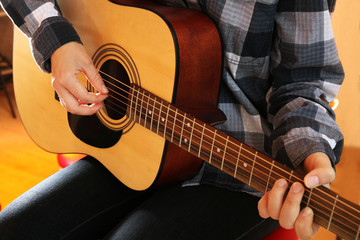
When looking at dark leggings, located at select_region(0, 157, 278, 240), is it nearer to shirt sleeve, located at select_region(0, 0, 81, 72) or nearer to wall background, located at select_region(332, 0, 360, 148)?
shirt sleeve, located at select_region(0, 0, 81, 72)

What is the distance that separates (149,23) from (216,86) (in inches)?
7.8

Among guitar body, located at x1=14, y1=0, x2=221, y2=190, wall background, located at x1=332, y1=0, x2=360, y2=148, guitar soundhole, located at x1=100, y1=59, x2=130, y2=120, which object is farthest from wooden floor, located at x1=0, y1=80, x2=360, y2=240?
guitar soundhole, located at x1=100, y1=59, x2=130, y2=120

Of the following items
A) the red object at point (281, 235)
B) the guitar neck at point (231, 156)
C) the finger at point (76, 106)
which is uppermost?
the finger at point (76, 106)

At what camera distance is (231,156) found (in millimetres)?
730

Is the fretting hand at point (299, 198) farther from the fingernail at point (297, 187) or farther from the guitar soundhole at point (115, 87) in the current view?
the guitar soundhole at point (115, 87)

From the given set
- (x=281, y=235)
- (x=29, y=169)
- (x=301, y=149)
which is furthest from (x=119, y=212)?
(x=29, y=169)

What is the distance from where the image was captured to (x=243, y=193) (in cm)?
93

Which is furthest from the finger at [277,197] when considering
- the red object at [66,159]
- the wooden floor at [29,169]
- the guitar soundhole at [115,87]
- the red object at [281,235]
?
the wooden floor at [29,169]

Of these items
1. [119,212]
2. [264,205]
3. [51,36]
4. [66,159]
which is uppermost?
[51,36]

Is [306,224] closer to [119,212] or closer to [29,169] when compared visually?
[119,212]

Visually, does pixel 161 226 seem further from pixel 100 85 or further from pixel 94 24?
pixel 94 24

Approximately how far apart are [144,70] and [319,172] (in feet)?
1.42

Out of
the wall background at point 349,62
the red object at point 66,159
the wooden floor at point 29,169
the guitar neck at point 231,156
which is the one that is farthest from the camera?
the wooden floor at point 29,169

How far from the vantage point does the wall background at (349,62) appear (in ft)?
5.66
